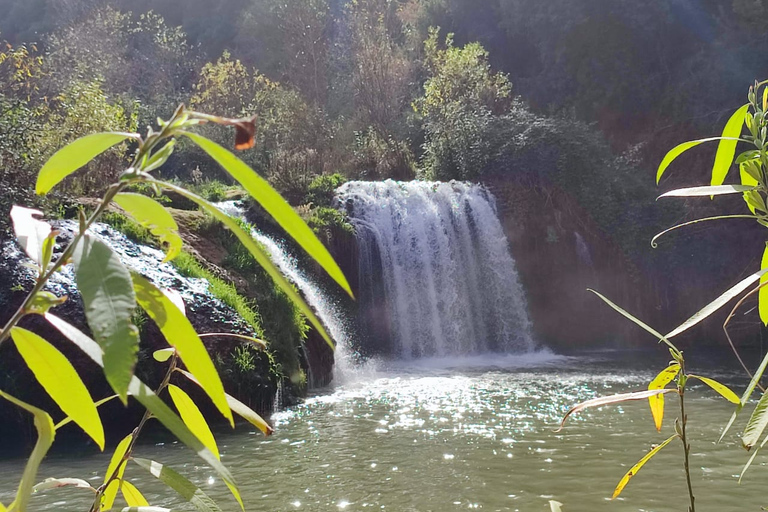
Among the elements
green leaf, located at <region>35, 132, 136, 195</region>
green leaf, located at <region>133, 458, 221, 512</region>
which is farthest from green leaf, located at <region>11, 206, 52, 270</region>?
green leaf, located at <region>133, 458, 221, 512</region>

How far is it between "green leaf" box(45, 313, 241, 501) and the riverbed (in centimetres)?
493

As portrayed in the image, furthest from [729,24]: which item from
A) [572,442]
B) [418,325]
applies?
[572,442]

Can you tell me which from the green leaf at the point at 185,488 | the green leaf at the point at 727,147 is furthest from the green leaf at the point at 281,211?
the green leaf at the point at 727,147

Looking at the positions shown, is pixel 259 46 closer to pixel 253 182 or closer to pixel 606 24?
pixel 606 24

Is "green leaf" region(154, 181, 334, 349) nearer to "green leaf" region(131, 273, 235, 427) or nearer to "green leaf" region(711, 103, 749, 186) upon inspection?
"green leaf" region(131, 273, 235, 427)

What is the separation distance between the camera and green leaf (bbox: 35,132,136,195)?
2.27ft

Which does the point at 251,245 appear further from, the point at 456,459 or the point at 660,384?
the point at 456,459

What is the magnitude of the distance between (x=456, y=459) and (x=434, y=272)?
29.9 ft

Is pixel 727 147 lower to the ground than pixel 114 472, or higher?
higher

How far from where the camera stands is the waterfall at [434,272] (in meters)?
14.9

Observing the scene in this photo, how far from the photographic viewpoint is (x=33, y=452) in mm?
668

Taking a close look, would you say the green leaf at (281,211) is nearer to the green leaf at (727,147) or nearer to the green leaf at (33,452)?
the green leaf at (33,452)

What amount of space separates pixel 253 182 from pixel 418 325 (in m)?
14.4

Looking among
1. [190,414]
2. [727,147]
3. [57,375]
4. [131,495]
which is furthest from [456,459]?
[57,375]
